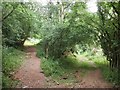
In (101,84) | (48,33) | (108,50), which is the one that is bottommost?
(101,84)

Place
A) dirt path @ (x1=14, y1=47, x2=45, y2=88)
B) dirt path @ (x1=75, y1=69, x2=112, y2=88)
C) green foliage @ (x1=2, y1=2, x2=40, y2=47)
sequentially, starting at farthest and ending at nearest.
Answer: green foliage @ (x1=2, y1=2, x2=40, y2=47) < dirt path @ (x1=75, y1=69, x2=112, y2=88) < dirt path @ (x1=14, y1=47, x2=45, y2=88)

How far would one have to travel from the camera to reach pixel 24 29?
524 inches

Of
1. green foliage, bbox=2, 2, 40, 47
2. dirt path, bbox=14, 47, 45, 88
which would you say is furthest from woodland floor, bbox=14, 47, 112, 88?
green foliage, bbox=2, 2, 40, 47

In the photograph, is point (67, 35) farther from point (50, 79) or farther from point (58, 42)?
point (50, 79)

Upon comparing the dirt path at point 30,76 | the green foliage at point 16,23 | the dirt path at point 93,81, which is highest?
→ the green foliage at point 16,23

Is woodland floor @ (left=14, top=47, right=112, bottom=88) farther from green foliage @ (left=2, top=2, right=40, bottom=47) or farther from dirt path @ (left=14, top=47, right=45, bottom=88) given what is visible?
green foliage @ (left=2, top=2, right=40, bottom=47)

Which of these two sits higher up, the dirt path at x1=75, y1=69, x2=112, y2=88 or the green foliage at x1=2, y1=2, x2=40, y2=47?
the green foliage at x1=2, y1=2, x2=40, y2=47

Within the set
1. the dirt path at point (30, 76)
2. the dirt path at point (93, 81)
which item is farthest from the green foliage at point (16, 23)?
the dirt path at point (93, 81)

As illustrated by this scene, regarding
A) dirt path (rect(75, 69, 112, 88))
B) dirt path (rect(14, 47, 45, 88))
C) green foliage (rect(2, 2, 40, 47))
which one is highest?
green foliage (rect(2, 2, 40, 47))

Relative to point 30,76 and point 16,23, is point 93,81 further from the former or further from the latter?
point 16,23

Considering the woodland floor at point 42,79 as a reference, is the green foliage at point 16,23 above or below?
above

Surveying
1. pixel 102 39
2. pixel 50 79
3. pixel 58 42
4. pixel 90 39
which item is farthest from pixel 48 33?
pixel 50 79

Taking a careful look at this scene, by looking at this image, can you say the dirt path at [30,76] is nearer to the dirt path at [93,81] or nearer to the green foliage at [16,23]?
the dirt path at [93,81]

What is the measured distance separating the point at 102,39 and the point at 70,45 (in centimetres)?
167
